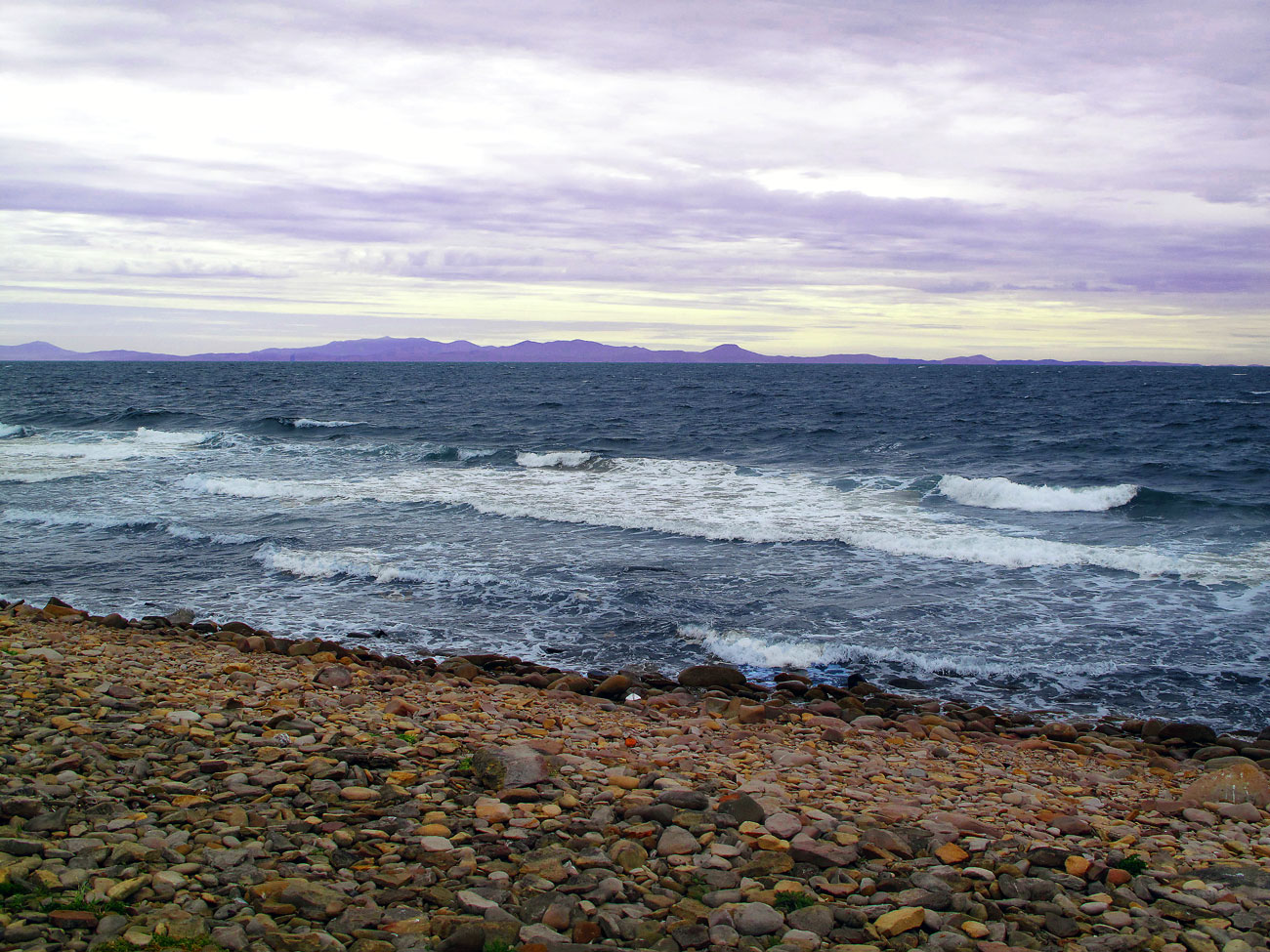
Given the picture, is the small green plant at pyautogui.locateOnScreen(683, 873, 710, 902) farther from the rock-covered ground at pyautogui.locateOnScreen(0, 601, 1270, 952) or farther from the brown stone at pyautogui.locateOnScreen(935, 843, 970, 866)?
the brown stone at pyautogui.locateOnScreen(935, 843, 970, 866)

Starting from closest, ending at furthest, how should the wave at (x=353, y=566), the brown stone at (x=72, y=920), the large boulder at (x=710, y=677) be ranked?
the brown stone at (x=72, y=920) → the large boulder at (x=710, y=677) → the wave at (x=353, y=566)

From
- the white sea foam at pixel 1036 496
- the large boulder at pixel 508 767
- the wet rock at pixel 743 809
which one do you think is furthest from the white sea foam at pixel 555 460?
the wet rock at pixel 743 809

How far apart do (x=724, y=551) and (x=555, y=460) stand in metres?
14.4

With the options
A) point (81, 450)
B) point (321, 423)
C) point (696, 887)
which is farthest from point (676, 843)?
point (321, 423)

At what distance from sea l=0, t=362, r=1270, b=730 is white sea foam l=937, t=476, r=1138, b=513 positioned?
0.32ft

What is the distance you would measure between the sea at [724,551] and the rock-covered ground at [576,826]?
2641mm

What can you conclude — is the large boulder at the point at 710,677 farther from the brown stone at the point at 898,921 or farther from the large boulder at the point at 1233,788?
the brown stone at the point at 898,921

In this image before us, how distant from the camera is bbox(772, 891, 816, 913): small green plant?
4.26 metres

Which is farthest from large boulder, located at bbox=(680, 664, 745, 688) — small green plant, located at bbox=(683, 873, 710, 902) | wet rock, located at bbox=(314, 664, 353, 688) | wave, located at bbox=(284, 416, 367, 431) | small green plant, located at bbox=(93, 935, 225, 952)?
wave, located at bbox=(284, 416, 367, 431)

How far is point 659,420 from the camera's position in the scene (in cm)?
4538

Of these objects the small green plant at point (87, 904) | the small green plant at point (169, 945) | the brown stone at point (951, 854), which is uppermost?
the small green plant at point (87, 904)

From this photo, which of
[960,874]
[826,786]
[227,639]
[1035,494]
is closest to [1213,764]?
[826,786]

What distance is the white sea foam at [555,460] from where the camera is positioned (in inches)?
1158

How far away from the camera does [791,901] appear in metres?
4.30
